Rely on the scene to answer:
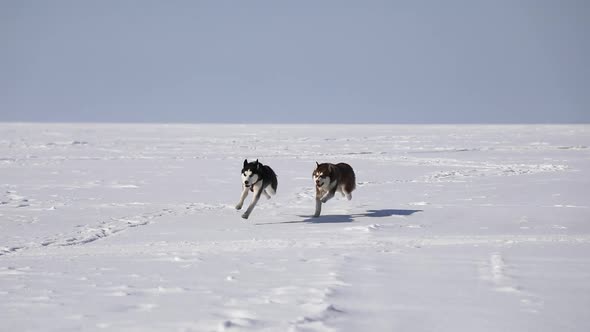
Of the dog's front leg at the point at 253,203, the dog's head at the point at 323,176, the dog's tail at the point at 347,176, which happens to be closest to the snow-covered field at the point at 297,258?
the dog's front leg at the point at 253,203

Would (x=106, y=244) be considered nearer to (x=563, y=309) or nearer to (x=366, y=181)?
(x=563, y=309)

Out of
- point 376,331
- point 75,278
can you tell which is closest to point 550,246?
point 376,331

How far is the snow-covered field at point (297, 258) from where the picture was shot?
546 cm

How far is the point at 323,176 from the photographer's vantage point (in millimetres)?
12055

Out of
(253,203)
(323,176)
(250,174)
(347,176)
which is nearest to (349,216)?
(323,176)

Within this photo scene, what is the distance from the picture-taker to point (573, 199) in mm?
14352

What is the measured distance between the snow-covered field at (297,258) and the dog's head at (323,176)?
24.2 inches

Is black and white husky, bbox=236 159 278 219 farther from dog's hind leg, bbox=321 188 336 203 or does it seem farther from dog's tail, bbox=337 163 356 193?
dog's tail, bbox=337 163 356 193

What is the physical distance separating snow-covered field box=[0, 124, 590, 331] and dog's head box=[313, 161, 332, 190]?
2.02 ft

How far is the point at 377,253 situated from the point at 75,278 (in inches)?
139

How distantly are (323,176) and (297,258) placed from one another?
405 cm

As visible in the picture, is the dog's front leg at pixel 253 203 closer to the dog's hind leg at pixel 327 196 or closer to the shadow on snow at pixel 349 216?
the shadow on snow at pixel 349 216

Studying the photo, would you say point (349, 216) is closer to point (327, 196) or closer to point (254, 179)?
point (327, 196)

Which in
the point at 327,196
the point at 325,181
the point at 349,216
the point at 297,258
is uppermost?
the point at 325,181
